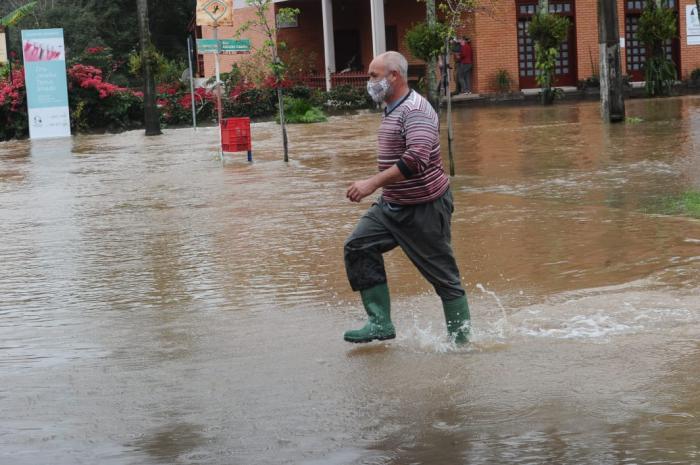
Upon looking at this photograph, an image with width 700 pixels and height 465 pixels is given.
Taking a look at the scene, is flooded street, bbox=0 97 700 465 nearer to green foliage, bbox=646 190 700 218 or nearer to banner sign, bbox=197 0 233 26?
green foliage, bbox=646 190 700 218

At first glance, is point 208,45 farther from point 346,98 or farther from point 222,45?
point 346,98

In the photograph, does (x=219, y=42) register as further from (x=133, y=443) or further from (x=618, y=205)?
(x=133, y=443)

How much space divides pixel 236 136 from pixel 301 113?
11.8 m

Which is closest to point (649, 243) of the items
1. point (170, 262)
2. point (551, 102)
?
point (170, 262)

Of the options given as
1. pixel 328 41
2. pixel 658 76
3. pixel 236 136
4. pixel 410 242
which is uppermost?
pixel 328 41

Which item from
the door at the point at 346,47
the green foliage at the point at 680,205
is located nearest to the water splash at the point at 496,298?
the green foliage at the point at 680,205

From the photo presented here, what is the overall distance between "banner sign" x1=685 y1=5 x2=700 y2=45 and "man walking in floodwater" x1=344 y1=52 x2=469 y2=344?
33.9 m

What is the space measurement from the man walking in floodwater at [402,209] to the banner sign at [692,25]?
1336 inches

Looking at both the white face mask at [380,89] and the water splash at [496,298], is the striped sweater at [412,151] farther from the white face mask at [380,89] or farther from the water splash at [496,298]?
the water splash at [496,298]

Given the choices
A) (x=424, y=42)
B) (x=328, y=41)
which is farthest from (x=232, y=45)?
(x=328, y=41)

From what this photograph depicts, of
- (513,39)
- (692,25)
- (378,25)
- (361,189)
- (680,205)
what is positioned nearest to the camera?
(361,189)

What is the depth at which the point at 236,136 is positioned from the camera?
19.8m

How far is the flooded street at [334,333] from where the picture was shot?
17.0 ft

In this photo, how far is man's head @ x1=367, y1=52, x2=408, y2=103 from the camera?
21.2 ft
